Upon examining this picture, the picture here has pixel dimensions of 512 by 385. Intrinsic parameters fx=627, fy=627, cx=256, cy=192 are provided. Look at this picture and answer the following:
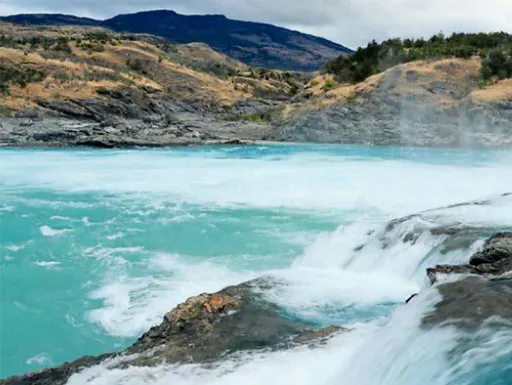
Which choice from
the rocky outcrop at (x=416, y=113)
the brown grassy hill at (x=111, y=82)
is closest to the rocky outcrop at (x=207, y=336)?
the rocky outcrop at (x=416, y=113)

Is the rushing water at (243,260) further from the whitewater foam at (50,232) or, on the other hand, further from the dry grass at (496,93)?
the dry grass at (496,93)

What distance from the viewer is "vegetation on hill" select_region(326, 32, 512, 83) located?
38.6 metres

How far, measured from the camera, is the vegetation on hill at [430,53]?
38625 mm

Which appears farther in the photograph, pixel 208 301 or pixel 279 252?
pixel 279 252

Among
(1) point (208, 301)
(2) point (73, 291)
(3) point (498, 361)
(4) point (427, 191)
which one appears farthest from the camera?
(4) point (427, 191)

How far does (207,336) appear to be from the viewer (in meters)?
6.32

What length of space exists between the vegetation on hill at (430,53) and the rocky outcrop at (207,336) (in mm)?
35473

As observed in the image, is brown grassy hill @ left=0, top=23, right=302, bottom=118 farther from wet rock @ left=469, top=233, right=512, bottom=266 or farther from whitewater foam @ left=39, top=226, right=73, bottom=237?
wet rock @ left=469, top=233, right=512, bottom=266

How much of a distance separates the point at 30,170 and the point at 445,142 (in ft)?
74.2

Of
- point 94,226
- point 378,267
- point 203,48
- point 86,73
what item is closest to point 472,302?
point 378,267

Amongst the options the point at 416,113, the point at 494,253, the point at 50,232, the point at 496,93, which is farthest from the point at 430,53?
the point at 494,253

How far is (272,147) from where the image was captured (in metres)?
39.0

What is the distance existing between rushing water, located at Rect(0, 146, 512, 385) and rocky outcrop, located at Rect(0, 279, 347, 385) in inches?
8.3

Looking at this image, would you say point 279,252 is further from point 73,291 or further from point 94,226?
point 94,226
